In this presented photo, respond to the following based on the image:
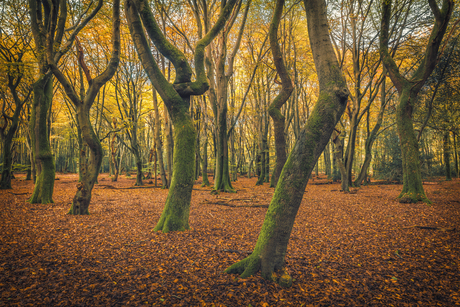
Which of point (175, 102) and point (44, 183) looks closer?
point (175, 102)

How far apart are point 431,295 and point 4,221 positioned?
7.89 metres

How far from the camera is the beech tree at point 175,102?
455 centimetres

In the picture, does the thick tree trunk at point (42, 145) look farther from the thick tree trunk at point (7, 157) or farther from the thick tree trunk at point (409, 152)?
the thick tree trunk at point (409, 152)

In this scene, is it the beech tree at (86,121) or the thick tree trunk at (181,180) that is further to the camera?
the beech tree at (86,121)

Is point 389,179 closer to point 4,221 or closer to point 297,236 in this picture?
point 297,236

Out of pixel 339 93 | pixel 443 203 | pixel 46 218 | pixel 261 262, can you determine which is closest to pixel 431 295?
pixel 261 262

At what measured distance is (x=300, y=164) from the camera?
8.14 ft

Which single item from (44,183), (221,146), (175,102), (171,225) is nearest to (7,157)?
(44,183)

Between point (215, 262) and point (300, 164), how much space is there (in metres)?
1.97

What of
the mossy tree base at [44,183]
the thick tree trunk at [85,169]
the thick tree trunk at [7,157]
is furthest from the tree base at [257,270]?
the thick tree trunk at [7,157]

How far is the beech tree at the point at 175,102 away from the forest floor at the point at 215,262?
0.49 meters

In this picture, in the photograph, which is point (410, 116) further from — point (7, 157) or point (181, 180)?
point (7, 157)

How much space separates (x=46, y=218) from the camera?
527 cm

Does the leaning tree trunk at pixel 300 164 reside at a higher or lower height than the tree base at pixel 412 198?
higher
